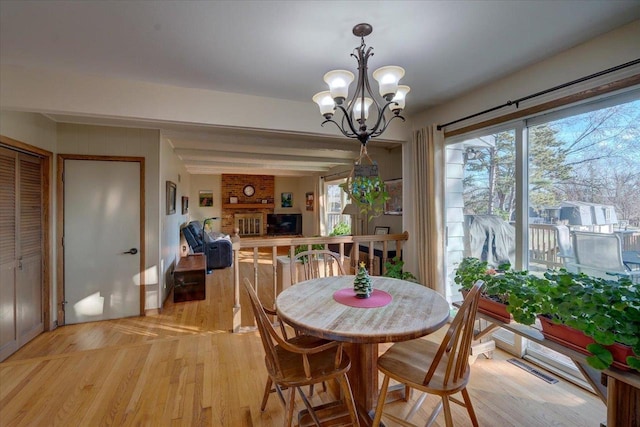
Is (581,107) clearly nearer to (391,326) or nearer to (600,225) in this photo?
(600,225)

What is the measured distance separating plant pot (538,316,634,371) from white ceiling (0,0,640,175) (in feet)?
5.94

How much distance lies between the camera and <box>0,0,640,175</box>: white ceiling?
1.55m

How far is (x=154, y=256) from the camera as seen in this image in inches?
141

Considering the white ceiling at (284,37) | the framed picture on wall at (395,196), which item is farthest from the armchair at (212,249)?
the white ceiling at (284,37)

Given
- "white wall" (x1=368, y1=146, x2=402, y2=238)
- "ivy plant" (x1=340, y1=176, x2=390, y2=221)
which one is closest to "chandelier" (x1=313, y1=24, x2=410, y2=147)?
"ivy plant" (x1=340, y1=176, x2=390, y2=221)

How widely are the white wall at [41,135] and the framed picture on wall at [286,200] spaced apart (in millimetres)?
7353

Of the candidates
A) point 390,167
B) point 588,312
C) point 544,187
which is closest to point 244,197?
point 390,167

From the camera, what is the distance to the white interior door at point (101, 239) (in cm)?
330

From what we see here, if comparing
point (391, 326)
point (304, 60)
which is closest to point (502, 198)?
point (391, 326)

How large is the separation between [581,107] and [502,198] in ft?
2.85

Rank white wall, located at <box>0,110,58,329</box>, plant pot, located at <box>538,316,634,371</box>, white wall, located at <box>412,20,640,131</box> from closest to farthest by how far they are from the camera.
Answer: plant pot, located at <box>538,316,634,371</box>
white wall, located at <box>412,20,640,131</box>
white wall, located at <box>0,110,58,329</box>

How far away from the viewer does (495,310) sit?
201 cm

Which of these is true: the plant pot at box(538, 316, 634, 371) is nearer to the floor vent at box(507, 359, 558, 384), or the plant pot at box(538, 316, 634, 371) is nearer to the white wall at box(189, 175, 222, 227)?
the floor vent at box(507, 359, 558, 384)

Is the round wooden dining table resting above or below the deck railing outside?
below
